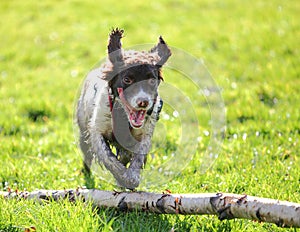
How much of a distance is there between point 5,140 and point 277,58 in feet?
19.4

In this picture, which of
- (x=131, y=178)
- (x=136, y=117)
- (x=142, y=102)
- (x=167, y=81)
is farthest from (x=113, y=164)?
(x=167, y=81)

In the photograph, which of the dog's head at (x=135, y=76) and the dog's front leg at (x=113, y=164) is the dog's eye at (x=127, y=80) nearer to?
the dog's head at (x=135, y=76)

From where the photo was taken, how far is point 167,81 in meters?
9.41

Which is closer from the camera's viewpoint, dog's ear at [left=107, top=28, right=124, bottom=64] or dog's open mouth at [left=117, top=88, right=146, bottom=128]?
dog's open mouth at [left=117, top=88, right=146, bottom=128]

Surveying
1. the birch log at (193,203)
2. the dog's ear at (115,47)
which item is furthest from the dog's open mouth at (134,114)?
the birch log at (193,203)

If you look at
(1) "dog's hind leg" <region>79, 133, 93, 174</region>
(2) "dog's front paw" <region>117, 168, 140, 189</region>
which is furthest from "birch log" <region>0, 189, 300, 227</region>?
(1) "dog's hind leg" <region>79, 133, 93, 174</region>

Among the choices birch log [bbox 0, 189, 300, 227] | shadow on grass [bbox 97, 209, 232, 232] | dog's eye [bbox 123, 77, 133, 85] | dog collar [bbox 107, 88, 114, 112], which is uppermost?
dog's eye [bbox 123, 77, 133, 85]

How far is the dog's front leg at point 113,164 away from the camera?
191 inches

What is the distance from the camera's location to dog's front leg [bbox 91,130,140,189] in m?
4.85

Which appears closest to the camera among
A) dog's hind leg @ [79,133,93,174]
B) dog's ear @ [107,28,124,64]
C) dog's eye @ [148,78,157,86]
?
dog's eye @ [148,78,157,86]

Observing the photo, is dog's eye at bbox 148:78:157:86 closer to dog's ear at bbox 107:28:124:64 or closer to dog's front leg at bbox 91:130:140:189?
dog's ear at bbox 107:28:124:64

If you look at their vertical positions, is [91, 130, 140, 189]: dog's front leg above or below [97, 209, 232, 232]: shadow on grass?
above

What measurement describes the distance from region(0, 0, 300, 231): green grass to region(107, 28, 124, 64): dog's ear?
1405mm

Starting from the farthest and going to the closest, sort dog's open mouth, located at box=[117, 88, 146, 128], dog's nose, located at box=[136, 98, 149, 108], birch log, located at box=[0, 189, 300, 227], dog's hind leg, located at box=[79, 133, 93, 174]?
dog's hind leg, located at box=[79, 133, 93, 174] < dog's open mouth, located at box=[117, 88, 146, 128] < dog's nose, located at box=[136, 98, 149, 108] < birch log, located at box=[0, 189, 300, 227]
